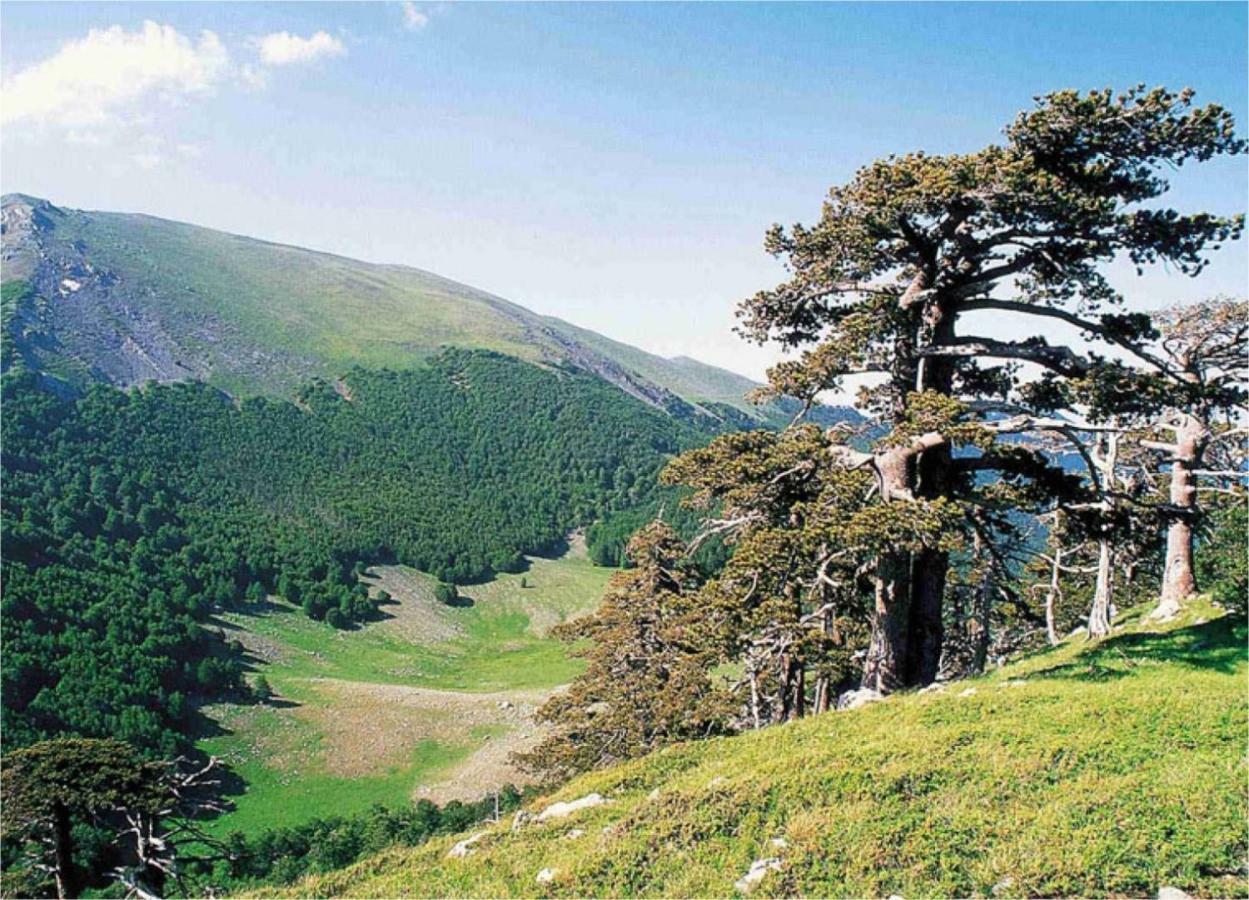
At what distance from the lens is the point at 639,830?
34.5 feet

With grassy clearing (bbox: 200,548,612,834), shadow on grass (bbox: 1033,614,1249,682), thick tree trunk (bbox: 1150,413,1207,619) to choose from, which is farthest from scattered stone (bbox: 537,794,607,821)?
grassy clearing (bbox: 200,548,612,834)

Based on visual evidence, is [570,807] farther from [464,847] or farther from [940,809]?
[940,809]

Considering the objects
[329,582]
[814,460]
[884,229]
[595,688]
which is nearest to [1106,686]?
[814,460]

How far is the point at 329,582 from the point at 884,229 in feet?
465

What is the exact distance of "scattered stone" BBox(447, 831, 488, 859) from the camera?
12148mm

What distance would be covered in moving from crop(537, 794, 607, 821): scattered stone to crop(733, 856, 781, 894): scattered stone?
4138 millimetres

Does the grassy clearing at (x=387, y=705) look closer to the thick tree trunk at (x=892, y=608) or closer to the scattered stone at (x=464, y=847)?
the thick tree trunk at (x=892, y=608)

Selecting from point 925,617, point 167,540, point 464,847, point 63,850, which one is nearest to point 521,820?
point 464,847

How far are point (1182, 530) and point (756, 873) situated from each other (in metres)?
16.2

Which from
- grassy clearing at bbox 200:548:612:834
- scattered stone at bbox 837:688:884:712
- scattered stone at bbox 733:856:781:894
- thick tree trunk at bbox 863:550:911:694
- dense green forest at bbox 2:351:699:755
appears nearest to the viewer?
scattered stone at bbox 733:856:781:894

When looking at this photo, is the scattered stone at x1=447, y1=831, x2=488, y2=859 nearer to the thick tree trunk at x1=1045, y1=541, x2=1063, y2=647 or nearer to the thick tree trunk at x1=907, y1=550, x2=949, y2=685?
the thick tree trunk at x1=907, y1=550, x2=949, y2=685

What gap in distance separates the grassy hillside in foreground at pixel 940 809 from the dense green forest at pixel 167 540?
90172 mm

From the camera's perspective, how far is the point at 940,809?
930 centimetres

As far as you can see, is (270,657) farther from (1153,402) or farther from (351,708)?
(1153,402)
